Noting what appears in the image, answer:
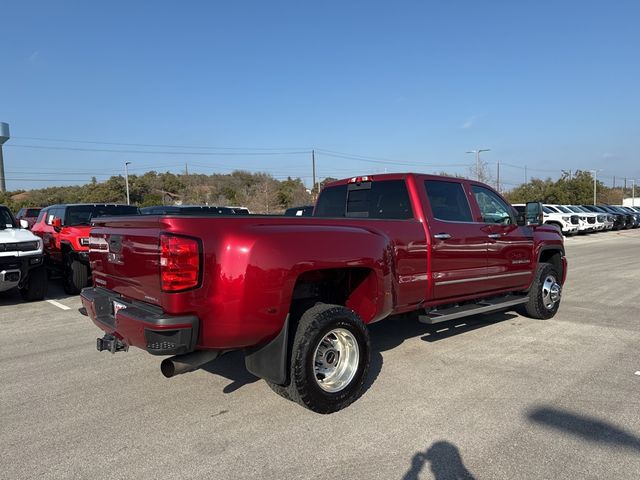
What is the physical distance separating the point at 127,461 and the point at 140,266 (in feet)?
4.32

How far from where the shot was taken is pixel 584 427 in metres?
3.62

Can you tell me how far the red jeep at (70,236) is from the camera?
9602mm

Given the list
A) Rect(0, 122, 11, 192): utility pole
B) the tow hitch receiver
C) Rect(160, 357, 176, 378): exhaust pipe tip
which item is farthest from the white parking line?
Rect(0, 122, 11, 192): utility pole

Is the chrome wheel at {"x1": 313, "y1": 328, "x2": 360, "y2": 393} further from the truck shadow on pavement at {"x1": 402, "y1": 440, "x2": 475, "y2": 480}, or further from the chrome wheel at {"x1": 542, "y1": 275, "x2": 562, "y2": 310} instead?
the chrome wheel at {"x1": 542, "y1": 275, "x2": 562, "y2": 310}

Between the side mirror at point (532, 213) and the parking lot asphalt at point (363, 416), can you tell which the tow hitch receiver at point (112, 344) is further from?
the side mirror at point (532, 213)

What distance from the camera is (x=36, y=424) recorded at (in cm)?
381

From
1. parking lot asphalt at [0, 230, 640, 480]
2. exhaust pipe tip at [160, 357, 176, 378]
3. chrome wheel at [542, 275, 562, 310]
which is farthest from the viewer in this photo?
chrome wheel at [542, 275, 562, 310]

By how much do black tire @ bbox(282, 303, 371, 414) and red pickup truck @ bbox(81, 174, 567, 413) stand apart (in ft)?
0.03

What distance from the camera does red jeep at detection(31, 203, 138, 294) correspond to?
9602 mm

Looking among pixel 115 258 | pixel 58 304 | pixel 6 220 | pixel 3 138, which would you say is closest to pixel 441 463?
pixel 115 258

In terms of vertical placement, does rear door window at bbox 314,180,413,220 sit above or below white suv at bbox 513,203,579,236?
above

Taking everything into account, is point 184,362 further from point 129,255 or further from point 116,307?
point 129,255

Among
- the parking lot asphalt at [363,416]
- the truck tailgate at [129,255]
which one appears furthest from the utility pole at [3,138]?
the truck tailgate at [129,255]

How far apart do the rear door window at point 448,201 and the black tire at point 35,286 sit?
7.38 meters
